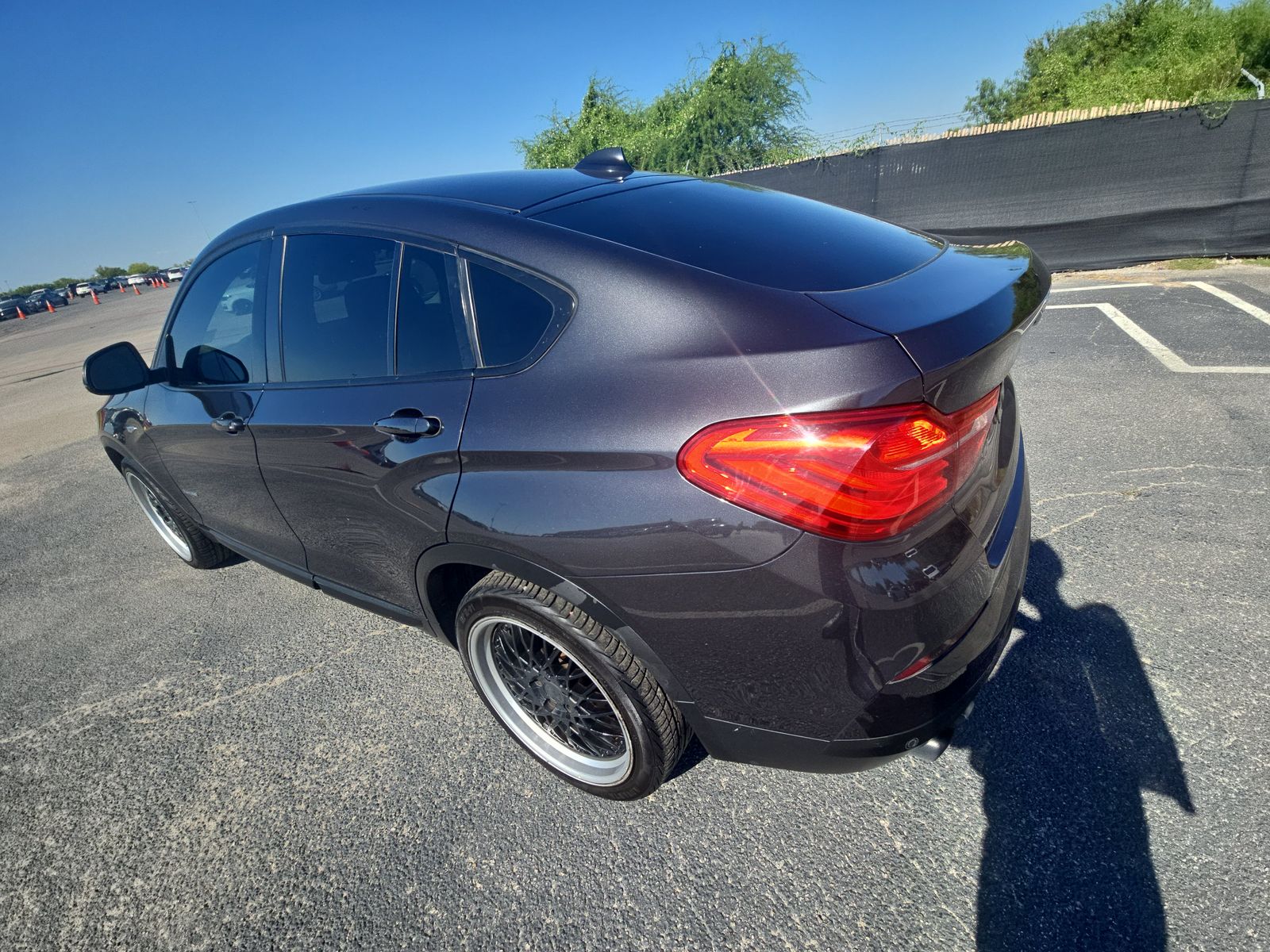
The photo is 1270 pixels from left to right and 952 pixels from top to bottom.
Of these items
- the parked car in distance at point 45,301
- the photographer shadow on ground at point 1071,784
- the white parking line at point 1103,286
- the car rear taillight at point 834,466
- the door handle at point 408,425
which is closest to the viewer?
the car rear taillight at point 834,466

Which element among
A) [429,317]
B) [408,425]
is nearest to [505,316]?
[429,317]

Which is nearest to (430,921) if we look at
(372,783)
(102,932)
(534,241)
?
(372,783)

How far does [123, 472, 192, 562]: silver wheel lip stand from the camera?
12.3 ft

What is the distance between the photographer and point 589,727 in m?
1.99

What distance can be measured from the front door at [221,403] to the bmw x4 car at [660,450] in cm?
16

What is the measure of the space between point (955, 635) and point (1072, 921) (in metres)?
0.72

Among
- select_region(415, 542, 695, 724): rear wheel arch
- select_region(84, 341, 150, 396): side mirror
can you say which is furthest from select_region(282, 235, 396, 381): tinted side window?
select_region(84, 341, 150, 396): side mirror

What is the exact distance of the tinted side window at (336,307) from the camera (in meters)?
2.08

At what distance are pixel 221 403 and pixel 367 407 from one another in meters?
1.05

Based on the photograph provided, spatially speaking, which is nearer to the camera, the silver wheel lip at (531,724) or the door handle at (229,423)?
the silver wheel lip at (531,724)

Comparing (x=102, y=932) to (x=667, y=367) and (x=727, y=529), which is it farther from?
(x=667, y=367)

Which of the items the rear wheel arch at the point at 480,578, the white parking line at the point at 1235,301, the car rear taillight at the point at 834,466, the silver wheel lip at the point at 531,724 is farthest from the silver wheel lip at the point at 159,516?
the white parking line at the point at 1235,301

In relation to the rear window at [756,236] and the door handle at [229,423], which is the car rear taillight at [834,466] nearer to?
the rear window at [756,236]

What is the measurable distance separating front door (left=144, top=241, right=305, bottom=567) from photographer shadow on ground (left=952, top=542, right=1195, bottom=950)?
2540 millimetres
